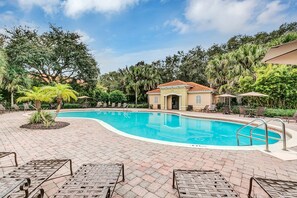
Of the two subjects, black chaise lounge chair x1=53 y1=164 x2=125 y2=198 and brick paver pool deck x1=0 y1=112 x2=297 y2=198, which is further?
brick paver pool deck x1=0 y1=112 x2=297 y2=198

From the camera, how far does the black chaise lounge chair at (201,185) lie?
6.48 ft

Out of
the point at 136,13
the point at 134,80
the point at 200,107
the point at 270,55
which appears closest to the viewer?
the point at 270,55

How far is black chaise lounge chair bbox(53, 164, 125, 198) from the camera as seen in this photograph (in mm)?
1930

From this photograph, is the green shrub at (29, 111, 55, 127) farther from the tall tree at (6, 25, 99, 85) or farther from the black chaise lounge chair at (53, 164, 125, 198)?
the tall tree at (6, 25, 99, 85)

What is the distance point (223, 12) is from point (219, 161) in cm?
1240

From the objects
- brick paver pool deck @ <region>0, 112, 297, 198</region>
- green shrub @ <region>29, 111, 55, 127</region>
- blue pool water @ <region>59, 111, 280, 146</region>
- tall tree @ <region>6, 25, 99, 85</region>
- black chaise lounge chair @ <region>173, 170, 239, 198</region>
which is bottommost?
blue pool water @ <region>59, 111, 280, 146</region>

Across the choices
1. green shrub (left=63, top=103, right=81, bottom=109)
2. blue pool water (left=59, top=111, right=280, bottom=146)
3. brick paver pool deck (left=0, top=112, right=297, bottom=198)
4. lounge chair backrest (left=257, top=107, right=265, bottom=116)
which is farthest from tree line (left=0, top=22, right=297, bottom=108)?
brick paver pool deck (left=0, top=112, right=297, bottom=198)

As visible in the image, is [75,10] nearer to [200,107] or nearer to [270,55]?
[270,55]

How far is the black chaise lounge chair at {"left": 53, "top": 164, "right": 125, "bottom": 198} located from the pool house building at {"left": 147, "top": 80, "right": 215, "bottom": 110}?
18.8 m

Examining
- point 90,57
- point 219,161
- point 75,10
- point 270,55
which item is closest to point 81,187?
point 219,161

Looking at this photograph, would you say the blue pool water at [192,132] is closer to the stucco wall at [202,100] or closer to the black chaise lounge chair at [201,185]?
the black chaise lounge chair at [201,185]

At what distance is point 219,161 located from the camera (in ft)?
12.3

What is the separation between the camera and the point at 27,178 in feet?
6.82

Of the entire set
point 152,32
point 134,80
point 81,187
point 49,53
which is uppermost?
point 152,32
